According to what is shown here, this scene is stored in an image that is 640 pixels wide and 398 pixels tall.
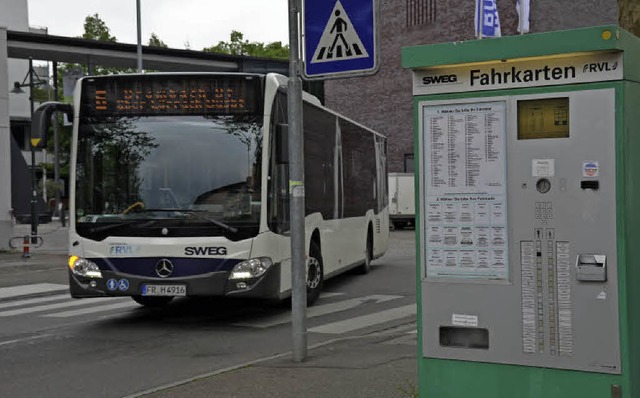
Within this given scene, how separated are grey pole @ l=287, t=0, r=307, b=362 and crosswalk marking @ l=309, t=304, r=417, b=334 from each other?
7.41 feet

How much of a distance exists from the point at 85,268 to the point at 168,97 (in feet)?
7.46

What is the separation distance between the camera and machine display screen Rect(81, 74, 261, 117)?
33.0 feet

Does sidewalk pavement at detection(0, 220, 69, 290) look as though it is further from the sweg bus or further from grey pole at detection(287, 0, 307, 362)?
grey pole at detection(287, 0, 307, 362)

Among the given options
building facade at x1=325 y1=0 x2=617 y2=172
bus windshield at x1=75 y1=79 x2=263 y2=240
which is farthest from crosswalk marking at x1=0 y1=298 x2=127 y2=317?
building facade at x1=325 y1=0 x2=617 y2=172

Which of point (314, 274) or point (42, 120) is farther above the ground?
point (42, 120)

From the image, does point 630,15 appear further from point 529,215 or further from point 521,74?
point 529,215

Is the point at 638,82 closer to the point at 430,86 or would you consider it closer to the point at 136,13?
the point at 430,86

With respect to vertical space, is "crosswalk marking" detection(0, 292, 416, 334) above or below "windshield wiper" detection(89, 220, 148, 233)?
below

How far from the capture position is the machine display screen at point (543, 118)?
4.26m

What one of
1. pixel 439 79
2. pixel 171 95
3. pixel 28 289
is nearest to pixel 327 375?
pixel 439 79

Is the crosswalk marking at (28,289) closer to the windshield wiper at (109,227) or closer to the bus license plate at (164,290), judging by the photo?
the windshield wiper at (109,227)

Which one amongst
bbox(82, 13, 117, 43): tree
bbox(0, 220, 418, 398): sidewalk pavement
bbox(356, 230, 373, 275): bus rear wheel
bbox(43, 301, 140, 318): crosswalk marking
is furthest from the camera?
bbox(82, 13, 117, 43): tree

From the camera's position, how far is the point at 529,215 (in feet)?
14.2

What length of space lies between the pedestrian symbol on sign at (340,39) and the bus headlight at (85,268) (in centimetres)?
424
